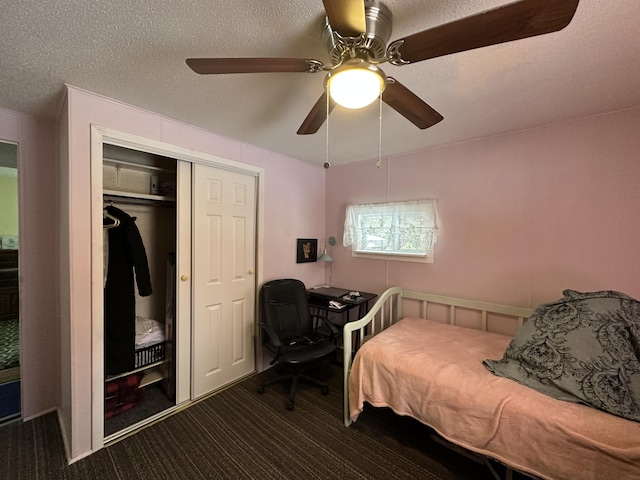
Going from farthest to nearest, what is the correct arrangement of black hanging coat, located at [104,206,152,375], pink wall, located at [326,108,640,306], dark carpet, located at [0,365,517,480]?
black hanging coat, located at [104,206,152,375] → pink wall, located at [326,108,640,306] → dark carpet, located at [0,365,517,480]

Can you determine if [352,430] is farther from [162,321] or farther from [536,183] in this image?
[536,183]

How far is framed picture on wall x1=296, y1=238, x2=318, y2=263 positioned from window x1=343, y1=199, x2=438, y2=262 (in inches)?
16.1

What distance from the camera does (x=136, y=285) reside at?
2281 mm

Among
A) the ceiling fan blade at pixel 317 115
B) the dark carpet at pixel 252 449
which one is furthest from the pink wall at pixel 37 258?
the ceiling fan blade at pixel 317 115

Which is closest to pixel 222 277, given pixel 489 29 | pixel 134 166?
pixel 134 166

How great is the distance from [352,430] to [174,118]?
2.79 metres

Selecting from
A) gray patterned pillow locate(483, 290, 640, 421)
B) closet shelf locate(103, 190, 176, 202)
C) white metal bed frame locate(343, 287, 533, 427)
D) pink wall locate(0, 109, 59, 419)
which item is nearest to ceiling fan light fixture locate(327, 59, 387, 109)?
white metal bed frame locate(343, 287, 533, 427)

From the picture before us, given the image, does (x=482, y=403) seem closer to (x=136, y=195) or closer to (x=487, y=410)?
(x=487, y=410)

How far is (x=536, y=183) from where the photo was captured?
6.92ft

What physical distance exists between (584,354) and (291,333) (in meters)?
2.15

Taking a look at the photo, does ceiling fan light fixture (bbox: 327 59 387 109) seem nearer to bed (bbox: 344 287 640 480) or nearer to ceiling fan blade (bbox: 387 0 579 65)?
ceiling fan blade (bbox: 387 0 579 65)

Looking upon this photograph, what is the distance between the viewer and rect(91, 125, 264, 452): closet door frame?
1673 millimetres

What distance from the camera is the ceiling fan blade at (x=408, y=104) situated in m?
1.18

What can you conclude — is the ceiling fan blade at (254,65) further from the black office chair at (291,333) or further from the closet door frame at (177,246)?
the black office chair at (291,333)
